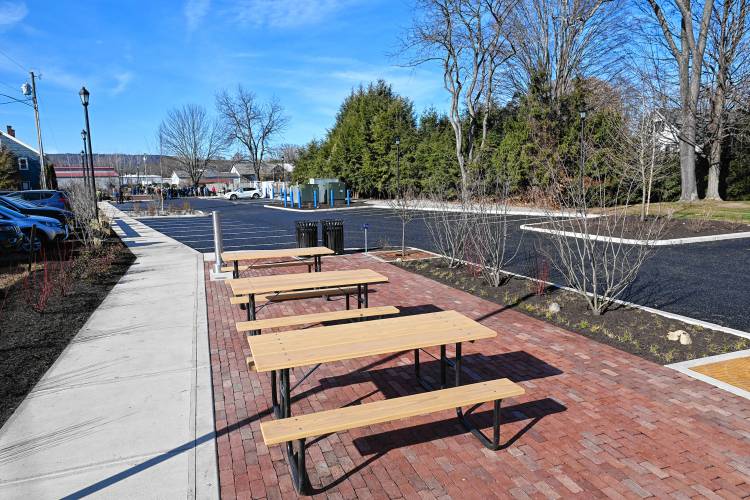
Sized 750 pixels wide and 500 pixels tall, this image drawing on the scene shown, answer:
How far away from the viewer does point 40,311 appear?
23.4ft

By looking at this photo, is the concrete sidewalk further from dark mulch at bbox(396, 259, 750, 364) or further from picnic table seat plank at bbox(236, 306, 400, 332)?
dark mulch at bbox(396, 259, 750, 364)

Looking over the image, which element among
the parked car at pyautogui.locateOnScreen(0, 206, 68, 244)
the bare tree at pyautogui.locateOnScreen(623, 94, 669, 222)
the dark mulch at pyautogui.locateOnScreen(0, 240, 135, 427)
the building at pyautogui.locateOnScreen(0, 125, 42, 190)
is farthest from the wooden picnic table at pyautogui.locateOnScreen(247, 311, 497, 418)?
the building at pyautogui.locateOnScreen(0, 125, 42, 190)

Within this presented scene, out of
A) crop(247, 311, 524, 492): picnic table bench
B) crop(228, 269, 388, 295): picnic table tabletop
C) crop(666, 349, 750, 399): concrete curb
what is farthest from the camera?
crop(228, 269, 388, 295): picnic table tabletop

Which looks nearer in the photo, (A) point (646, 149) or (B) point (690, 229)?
(B) point (690, 229)

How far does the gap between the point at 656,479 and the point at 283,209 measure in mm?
34106

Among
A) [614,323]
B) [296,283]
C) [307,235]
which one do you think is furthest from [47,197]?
[614,323]

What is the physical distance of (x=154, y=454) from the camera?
3537 mm

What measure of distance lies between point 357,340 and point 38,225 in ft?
42.7

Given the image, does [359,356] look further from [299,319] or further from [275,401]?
[299,319]

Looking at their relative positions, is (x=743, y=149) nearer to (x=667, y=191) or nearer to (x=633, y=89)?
(x=667, y=191)

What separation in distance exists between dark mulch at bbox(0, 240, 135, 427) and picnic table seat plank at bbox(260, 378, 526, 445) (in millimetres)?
2763

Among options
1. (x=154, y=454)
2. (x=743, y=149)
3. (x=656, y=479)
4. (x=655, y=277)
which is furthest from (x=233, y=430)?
(x=743, y=149)

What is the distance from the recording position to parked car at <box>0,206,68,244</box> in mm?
12719

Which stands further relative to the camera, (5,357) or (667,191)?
(667,191)
